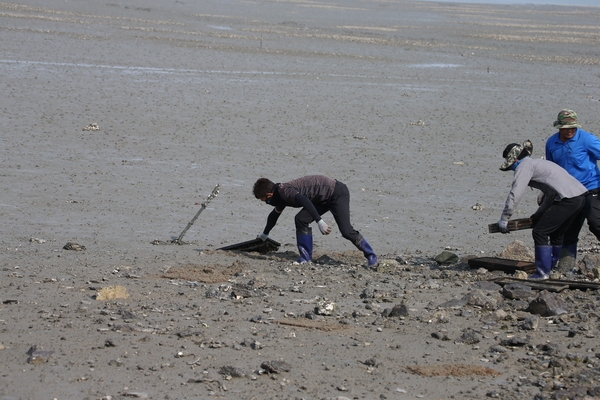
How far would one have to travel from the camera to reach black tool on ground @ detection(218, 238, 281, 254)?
10.7 meters

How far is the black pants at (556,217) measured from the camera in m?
9.32

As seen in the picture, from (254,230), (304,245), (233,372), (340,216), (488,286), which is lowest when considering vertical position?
(254,230)

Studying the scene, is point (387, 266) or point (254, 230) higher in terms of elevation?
point (387, 266)

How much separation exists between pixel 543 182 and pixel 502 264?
1.20 m

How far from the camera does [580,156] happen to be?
950cm

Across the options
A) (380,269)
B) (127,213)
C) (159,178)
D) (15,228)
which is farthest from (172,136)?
(380,269)

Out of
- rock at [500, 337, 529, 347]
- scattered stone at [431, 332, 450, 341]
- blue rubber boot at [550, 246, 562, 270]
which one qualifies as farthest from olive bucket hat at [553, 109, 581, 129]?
scattered stone at [431, 332, 450, 341]

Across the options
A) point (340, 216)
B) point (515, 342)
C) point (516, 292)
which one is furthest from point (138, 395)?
point (340, 216)

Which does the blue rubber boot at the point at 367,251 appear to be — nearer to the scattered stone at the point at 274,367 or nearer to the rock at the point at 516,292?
the rock at the point at 516,292

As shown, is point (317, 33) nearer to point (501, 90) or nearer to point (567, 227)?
point (501, 90)

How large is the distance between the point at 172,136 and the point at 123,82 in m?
5.85

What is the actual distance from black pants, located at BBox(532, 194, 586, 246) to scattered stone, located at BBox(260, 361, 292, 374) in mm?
3734

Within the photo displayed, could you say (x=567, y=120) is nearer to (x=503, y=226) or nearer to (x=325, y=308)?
(x=503, y=226)

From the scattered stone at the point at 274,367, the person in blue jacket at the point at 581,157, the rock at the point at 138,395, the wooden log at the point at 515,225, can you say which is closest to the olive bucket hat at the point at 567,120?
the person in blue jacket at the point at 581,157
